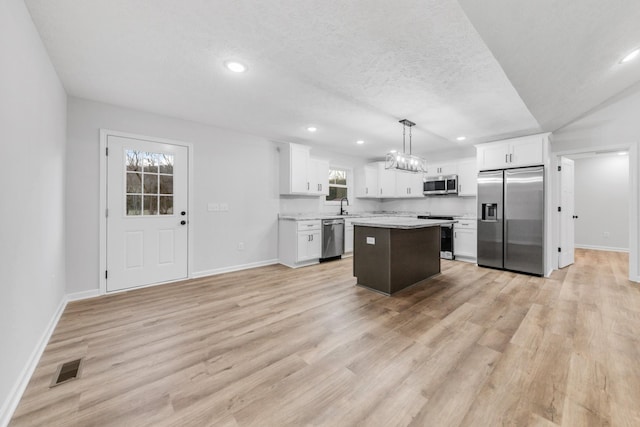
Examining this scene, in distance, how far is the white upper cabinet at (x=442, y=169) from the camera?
5688mm

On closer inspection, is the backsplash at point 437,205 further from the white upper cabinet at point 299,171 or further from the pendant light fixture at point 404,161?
the white upper cabinet at point 299,171

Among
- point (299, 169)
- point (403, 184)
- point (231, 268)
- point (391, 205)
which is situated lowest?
point (231, 268)

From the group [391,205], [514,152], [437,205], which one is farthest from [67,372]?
[391,205]

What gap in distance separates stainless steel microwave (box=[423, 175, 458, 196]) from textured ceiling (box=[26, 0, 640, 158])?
6.10ft

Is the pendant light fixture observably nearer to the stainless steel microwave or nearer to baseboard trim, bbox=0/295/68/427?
the stainless steel microwave

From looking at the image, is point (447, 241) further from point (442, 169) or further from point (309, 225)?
point (309, 225)

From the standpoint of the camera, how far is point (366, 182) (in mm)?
6688

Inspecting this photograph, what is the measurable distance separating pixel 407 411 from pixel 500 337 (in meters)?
1.35

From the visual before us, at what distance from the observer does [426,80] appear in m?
2.69

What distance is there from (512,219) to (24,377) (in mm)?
6007

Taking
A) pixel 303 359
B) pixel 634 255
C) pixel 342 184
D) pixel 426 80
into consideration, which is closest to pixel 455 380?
pixel 303 359

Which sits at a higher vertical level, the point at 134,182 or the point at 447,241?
the point at 134,182

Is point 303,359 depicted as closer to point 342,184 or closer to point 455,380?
point 455,380

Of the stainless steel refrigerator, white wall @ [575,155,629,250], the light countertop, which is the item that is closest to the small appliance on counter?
the stainless steel refrigerator
